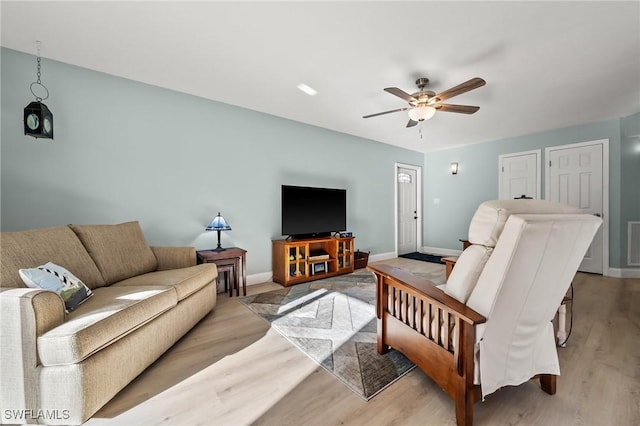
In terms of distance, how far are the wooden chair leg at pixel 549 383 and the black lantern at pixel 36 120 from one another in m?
3.99

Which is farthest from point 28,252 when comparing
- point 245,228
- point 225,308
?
point 245,228

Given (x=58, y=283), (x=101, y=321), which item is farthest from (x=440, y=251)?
(x=58, y=283)

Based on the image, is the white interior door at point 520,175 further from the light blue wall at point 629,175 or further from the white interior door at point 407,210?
the white interior door at point 407,210

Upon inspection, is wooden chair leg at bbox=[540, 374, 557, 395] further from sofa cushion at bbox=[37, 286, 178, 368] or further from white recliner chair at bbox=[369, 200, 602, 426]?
sofa cushion at bbox=[37, 286, 178, 368]

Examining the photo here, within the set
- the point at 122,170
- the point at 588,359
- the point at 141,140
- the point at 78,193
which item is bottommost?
the point at 588,359

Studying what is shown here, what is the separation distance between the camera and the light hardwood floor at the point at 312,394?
1.29 m

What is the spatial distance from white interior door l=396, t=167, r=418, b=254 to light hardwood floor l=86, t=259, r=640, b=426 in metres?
3.81

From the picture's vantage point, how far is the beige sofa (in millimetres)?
1199

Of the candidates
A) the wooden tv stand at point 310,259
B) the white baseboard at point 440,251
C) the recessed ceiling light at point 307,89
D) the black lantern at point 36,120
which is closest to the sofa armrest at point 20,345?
the black lantern at point 36,120

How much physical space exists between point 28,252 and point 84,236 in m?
0.46

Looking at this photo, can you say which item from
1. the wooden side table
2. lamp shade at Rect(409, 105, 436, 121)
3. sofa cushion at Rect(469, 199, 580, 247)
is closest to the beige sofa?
the wooden side table

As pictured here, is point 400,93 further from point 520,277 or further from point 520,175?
point 520,175

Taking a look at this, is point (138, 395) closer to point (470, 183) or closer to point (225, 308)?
point (225, 308)

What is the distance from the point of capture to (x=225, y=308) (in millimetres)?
2701
